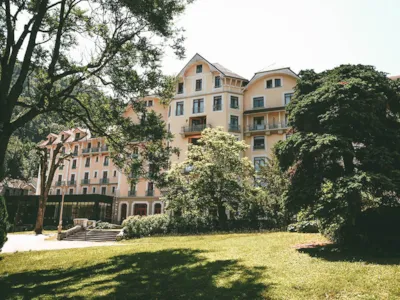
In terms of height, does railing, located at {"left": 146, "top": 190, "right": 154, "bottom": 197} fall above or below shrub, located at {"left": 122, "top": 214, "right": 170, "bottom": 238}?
above

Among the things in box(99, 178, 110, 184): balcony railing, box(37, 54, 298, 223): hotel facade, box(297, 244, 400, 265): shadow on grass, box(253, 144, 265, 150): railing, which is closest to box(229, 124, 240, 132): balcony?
box(37, 54, 298, 223): hotel facade

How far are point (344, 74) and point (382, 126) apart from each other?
280 cm

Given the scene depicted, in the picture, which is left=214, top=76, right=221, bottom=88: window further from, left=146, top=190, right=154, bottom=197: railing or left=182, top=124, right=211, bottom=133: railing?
left=146, top=190, right=154, bottom=197: railing

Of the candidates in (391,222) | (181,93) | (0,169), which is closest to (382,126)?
(391,222)

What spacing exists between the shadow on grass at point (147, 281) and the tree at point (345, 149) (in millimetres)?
3983

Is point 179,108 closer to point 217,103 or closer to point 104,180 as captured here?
point 217,103

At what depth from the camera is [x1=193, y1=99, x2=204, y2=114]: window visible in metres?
39.9

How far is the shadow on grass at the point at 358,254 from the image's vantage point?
31.1ft

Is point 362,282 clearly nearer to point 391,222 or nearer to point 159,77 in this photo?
point 391,222

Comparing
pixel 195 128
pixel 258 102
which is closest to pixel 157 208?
pixel 195 128

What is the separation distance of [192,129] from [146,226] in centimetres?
1648

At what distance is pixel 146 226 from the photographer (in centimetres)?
2608

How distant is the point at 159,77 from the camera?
14367 millimetres

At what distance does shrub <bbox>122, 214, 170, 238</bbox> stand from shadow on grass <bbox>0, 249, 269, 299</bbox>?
13.9m
